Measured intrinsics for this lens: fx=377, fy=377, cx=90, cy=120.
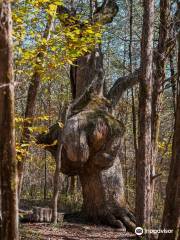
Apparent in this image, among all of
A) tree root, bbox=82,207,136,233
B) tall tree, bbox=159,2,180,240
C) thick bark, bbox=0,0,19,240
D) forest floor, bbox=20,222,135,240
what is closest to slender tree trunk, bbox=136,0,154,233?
forest floor, bbox=20,222,135,240

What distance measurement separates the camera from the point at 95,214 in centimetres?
959

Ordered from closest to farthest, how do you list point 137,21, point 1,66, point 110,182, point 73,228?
point 1,66 < point 73,228 < point 110,182 < point 137,21

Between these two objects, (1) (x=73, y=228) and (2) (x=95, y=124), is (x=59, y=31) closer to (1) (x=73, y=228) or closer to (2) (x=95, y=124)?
(2) (x=95, y=124)

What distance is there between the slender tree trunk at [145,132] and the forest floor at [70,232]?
794 millimetres

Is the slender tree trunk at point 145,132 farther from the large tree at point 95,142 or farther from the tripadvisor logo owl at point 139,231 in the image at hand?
the large tree at point 95,142

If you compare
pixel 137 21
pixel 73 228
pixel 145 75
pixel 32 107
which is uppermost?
pixel 137 21

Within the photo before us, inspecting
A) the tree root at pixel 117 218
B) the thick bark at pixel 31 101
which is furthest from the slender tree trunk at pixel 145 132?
the thick bark at pixel 31 101

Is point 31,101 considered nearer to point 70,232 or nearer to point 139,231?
point 70,232

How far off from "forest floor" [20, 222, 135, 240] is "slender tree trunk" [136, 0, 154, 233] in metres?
0.79

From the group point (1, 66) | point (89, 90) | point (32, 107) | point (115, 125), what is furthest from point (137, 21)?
point (1, 66)

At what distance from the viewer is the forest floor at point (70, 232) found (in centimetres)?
760

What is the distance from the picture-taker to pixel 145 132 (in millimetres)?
7777

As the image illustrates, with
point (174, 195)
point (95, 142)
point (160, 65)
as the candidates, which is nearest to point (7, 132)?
point (174, 195)

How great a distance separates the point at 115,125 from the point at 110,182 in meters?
1.48
